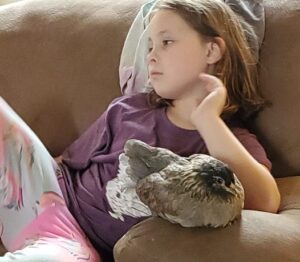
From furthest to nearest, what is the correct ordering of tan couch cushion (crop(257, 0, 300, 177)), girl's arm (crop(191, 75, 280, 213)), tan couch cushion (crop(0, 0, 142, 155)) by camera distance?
tan couch cushion (crop(0, 0, 142, 155))
tan couch cushion (crop(257, 0, 300, 177))
girl's arm (crop(191, 75, 280, 213))

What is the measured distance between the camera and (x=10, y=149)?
1686 mm

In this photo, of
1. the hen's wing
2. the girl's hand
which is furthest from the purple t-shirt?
the hen's wing

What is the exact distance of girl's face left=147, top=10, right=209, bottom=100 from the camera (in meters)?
1.65

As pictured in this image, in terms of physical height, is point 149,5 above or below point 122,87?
above

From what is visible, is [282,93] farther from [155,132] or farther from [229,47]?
[155,132]

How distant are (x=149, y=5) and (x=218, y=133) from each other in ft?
1.57

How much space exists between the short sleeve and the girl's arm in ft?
0.21

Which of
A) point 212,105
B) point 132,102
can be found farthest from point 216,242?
point 132,102

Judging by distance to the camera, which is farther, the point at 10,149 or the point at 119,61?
the point at 119,61

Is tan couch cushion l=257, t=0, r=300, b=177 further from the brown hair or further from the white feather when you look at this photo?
the white feather

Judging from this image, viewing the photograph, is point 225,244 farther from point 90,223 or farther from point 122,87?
point 122,87

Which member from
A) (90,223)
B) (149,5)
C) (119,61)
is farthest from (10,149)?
(149,5)

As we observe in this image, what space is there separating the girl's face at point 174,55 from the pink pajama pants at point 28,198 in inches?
12.5

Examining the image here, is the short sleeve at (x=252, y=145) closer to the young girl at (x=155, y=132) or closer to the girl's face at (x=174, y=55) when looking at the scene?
the young girl at (x=155, y=132)
